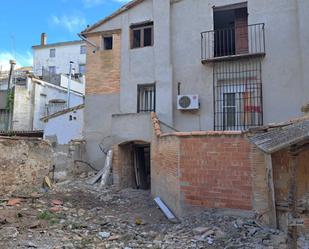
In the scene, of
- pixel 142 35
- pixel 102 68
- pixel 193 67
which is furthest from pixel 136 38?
pixel 193 67

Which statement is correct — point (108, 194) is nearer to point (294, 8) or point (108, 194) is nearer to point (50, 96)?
point (294, 8)

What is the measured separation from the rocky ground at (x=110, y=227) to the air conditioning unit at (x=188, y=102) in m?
3.87

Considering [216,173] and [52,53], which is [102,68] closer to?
[216,173]

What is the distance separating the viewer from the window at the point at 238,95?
1195 centimetres

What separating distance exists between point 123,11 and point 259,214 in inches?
425

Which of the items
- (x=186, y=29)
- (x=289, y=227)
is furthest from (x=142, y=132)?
(x=289, y=227)

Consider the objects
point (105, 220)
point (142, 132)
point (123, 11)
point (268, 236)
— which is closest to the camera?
point (268, 236)

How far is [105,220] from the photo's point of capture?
8742 millimetres

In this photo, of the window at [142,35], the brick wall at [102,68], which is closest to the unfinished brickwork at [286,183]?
the brick wall at [102,68]

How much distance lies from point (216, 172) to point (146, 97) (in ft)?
22.4

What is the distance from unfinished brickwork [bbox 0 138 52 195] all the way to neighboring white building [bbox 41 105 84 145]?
222 inches

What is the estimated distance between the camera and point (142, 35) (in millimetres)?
14188

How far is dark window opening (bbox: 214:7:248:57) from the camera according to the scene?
12695 millimetres

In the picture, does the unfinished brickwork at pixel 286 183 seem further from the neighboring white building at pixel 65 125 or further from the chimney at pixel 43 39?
the chimney at pixel 43 39
